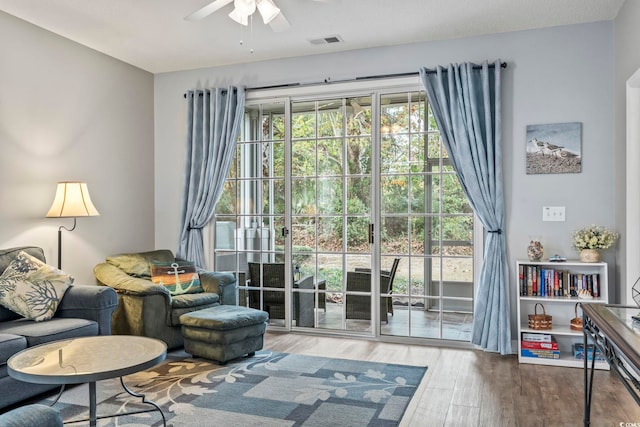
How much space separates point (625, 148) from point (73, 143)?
15.6 feet

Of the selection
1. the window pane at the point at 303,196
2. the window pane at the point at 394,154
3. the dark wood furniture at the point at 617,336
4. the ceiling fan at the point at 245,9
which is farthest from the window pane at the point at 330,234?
the dark wood furniture at the point at 617,336

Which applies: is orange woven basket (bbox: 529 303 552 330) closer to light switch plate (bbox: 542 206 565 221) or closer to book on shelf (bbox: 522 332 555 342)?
book on shelf (bbox: 522 332 555 342)

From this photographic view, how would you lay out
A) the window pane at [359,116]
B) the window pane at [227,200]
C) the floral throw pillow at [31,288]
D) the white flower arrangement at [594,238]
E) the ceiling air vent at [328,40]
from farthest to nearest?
the window pane at [227,200], the window pane at [359,116], the ceiling air vent at [328,40], the white flower arrangement at [594,238], the floral throw pillow at [31,288]

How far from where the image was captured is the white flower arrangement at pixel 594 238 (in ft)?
13.4

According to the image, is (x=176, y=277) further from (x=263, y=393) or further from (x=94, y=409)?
(x=94, y=409)

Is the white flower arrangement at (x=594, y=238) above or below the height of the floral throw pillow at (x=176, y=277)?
above

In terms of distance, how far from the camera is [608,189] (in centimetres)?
430

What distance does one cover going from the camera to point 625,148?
156 inches

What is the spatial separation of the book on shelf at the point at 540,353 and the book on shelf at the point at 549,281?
454 mm

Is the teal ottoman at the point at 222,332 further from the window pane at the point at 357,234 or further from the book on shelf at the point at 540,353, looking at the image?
the book on shelf at the point at 540,353

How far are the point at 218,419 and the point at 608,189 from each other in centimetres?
357

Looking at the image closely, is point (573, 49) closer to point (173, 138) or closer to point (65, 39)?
point (173, 138)

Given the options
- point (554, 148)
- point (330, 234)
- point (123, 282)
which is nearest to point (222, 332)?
point (123, 282)

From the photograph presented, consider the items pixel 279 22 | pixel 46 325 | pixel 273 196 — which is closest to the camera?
pixel 279 22
